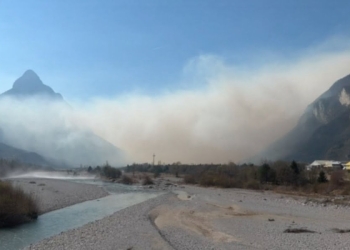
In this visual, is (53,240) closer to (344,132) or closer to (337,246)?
(337,246)

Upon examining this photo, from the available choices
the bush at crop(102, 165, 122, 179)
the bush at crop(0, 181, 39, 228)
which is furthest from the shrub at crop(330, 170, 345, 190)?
the bush at crop(102, 165, 122, 179)

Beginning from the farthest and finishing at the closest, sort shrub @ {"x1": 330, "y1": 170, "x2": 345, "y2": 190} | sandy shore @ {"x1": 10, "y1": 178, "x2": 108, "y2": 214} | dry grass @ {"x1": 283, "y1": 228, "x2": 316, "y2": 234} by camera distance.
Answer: shrub @ {"x1": 330, "y1": 170, "x2": 345, "y2": 190}, sandy shore @ {"x1": 10, "y1": 178, "x2": 108, "y2": 214}, dry grass @ {"x1": 283, "y1": 228, "x2": 316, "y2": 234}

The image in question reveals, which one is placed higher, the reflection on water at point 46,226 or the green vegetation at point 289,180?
the green vegetation at point 289,180

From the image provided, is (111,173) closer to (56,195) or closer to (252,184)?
(252,184)

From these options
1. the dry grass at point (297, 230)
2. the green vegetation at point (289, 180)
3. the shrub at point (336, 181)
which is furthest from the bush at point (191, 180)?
the dry grass at point (297, 230)

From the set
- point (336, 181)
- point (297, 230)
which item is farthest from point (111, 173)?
point (297, 230)

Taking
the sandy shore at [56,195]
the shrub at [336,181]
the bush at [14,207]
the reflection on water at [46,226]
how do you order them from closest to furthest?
the reflection on water at [46,226] < the bush at [14,207] < the sandy shore at [56,195] < the shrub at [336,181]

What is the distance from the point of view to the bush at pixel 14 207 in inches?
1387

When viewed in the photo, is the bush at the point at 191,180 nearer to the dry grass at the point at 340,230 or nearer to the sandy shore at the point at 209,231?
the sandy shore at the point at 209,231

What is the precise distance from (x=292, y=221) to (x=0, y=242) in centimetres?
2638

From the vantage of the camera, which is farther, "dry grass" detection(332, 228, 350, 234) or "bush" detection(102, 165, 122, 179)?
"bush" detection(102, 165, 122, 179)

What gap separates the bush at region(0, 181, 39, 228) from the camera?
116ft

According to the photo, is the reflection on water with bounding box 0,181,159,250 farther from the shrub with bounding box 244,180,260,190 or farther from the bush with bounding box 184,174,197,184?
the bush with bounding box 184,174,197,184

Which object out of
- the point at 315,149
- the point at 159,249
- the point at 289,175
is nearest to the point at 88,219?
the point at 159,249
